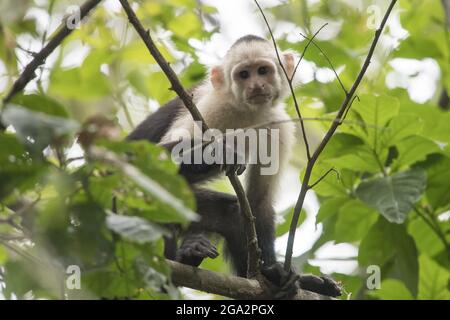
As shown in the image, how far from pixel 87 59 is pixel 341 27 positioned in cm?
327

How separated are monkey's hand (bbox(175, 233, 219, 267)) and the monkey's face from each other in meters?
1.59

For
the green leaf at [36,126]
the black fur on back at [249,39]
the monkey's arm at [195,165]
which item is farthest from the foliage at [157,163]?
the monkey's arm at [195,165]

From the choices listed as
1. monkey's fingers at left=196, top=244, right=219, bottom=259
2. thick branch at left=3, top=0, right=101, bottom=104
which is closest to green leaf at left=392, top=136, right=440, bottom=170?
monkey's fingers at left=196, top=244, right=219, bottom=259

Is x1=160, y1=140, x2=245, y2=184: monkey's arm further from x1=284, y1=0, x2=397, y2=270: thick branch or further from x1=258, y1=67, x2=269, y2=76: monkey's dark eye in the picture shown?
x1=258, y1=67, x2=269, y2=76: monkey's dark eye

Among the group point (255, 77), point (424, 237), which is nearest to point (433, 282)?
point (424, 237)

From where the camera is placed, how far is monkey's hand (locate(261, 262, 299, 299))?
200 inches

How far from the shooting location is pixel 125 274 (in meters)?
2.90

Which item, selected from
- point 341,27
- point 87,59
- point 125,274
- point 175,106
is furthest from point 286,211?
point 125,274

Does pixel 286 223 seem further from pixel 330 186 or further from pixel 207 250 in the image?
pixel 207 250

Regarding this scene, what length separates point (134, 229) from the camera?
2.30 m

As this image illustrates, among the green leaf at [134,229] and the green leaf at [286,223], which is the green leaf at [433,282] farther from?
the green leaf at [134,229]

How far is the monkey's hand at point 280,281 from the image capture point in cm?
507

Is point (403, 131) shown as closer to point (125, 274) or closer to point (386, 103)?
point (386, 103)

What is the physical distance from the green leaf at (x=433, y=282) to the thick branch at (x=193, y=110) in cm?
141
